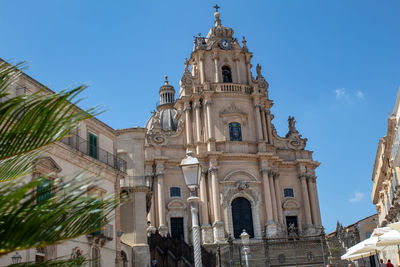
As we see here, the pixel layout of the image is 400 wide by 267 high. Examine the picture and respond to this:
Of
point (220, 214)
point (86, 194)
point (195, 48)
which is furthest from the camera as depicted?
point (195, 48)

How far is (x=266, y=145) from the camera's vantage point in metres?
41.5

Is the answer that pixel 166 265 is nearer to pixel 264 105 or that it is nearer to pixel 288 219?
pixel 288 219

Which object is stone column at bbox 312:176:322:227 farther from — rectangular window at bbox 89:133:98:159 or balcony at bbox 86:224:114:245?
rectangular window at bbox 89:133:98:159

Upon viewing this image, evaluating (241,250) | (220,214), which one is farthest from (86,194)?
(220,214)

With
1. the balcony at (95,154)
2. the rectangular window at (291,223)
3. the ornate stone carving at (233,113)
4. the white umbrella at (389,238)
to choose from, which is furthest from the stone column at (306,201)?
the white umbrella at (389,238)

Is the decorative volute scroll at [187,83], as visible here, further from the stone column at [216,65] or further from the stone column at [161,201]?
the stone column at [161,201]

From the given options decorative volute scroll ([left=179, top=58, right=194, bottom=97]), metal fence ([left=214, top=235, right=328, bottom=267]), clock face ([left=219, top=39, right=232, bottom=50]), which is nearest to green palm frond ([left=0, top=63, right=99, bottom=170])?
metal fence ([left=214, top=235, right=328, bottom=267])

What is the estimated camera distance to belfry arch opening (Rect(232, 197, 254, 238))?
39625mm

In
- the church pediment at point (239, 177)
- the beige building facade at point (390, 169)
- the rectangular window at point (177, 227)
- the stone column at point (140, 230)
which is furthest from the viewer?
the church pediment at point (239, 177)

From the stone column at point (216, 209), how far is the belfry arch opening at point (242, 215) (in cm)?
162

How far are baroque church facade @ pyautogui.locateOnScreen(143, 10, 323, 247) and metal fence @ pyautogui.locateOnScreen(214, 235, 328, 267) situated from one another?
6.45 metres

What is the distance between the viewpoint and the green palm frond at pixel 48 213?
3555 mm

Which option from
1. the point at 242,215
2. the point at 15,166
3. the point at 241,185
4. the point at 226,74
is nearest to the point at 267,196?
the point at 241,185

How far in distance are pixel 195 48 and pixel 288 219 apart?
16234mm
